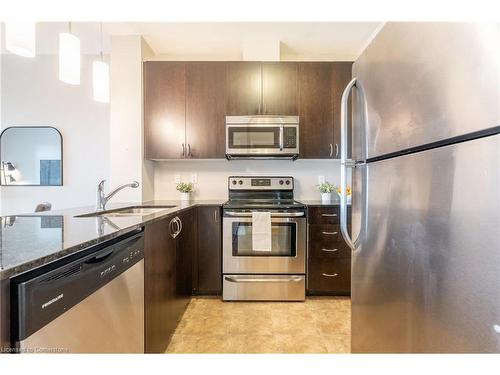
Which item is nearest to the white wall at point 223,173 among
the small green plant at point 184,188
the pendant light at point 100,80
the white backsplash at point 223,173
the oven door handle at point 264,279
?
the white backsplash at point 223,173

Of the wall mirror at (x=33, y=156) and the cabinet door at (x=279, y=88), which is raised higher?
the cabinet door at (x=279, y=88)

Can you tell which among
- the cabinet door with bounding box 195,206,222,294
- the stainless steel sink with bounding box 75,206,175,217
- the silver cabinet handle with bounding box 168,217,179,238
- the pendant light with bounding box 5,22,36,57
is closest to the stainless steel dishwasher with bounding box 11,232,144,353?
the silver cabinet handle with bounding box 168,217,179,238

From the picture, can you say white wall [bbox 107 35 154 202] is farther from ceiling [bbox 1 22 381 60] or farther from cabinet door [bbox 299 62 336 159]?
cabinet door [bbox 299 62 336 159]

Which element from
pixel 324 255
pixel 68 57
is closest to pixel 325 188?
pixel 324 255

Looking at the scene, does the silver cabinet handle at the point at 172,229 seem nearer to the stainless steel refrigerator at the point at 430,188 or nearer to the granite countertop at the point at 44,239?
the granite countertop at the point at 44,239

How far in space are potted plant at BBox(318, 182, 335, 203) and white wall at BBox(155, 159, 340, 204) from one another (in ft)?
0.54

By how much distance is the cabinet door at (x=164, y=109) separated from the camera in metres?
2.66

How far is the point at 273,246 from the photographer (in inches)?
95.6

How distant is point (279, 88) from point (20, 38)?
82.5 inches

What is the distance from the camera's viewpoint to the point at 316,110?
8.79 feet

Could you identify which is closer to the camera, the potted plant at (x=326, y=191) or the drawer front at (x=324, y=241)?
the drawer front at (x=324, y=241)

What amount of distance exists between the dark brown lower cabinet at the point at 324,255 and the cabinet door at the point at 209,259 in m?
0.88
